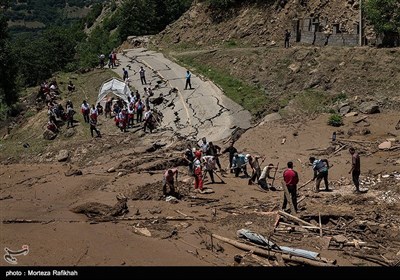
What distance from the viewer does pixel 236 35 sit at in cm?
3856

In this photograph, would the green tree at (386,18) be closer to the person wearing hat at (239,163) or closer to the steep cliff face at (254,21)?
the steep cliff face at (254,21)

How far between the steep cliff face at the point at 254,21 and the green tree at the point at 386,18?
3.13 m

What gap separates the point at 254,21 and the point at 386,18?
1187cm

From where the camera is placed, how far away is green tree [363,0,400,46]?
27.9 meters

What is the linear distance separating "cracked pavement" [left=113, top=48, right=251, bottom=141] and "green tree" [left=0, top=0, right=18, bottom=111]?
296 inches

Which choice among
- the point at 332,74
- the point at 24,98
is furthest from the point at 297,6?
the point at 24,98

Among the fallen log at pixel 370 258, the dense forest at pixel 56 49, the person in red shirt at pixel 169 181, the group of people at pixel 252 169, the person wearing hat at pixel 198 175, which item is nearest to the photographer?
the fallen log at pixel 370 258

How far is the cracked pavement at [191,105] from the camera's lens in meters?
24.8

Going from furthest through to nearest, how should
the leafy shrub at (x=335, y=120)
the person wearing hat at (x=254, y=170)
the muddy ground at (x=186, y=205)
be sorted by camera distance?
the leafy shrub at (x=335, y=120) → the person wearing hat at (x=254, y=170) → the muddy ground at (x=186, y=205)

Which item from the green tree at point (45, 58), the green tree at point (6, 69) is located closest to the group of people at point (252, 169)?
the green tree at point (6, 69)

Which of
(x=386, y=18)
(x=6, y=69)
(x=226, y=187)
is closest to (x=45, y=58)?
(x=6, y=69)

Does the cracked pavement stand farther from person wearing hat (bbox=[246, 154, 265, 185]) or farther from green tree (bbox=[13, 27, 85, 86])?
green tree (bbox=[13, 27, 85, 86])
